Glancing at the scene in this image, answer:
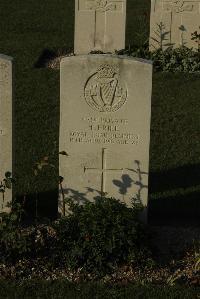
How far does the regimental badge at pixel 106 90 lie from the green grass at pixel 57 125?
1.41m

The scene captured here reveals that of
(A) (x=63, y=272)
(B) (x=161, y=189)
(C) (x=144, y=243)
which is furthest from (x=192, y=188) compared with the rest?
(A) (x=63, y=272)

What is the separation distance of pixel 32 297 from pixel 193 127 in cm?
526

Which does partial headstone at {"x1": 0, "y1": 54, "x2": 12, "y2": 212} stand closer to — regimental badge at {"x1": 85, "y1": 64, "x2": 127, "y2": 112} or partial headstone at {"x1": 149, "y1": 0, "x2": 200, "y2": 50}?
regimental badge at {"x1": 85, "y1": 64, "x2": 127, "y2": 112}

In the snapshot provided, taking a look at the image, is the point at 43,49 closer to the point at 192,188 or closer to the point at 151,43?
the point at 151,43

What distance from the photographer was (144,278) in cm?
663

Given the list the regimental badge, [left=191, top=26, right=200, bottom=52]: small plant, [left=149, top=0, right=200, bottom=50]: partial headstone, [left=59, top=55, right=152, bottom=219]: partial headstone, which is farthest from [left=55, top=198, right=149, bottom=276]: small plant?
[left=149, top=0, right=200, bottom=50]: partial headstone

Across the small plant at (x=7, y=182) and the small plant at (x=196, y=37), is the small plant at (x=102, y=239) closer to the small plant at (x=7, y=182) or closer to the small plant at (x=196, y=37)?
the small plant at (x=7, y=182)

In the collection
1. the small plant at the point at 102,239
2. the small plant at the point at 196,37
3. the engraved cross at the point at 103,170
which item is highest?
the small plant at the point at 196,37

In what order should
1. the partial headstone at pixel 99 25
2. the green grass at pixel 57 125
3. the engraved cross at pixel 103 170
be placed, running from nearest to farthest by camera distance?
the engraved cross at pixel 103 170
the green grass at pixel 57 125
the partial headstone at pixel 99 25

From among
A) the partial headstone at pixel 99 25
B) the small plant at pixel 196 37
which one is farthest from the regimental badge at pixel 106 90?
the partial headstone at pixel 99 25

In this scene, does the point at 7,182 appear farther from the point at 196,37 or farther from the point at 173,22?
the point at 173,22

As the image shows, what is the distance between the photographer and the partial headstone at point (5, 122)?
7.33 metres

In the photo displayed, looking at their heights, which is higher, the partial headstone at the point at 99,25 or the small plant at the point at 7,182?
the partial headstone at the point at 99,25

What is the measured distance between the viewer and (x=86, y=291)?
633 centimetres
